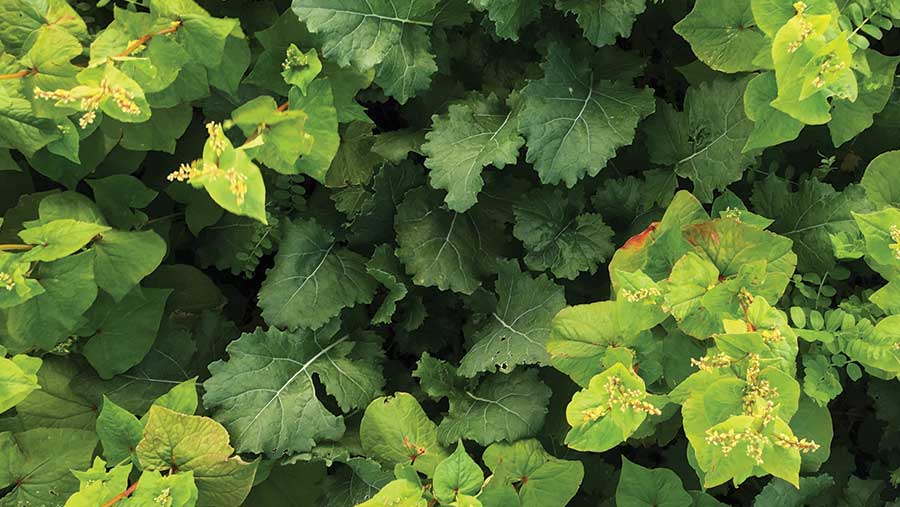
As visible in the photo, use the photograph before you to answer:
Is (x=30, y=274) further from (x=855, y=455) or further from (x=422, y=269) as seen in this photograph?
(x=855, y=455)

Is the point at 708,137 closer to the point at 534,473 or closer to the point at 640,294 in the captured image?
the point at 640,294

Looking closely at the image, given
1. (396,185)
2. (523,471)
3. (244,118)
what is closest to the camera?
(244,118)

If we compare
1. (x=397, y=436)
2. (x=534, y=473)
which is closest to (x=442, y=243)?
(x=397, y=436)

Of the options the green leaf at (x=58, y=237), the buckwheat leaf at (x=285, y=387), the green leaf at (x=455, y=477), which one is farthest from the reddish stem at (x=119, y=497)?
the green leaf at (x=455, y=477)

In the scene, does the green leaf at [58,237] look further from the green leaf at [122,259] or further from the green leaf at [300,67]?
the green leaf at [300,67]

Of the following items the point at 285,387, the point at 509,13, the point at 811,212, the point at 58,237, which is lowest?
the point at 285,387

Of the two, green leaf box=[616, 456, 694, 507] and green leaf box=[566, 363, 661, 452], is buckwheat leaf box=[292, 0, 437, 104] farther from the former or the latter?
green leaf box=[616, 456, 694, 507]

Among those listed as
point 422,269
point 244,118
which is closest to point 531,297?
point 422,269
